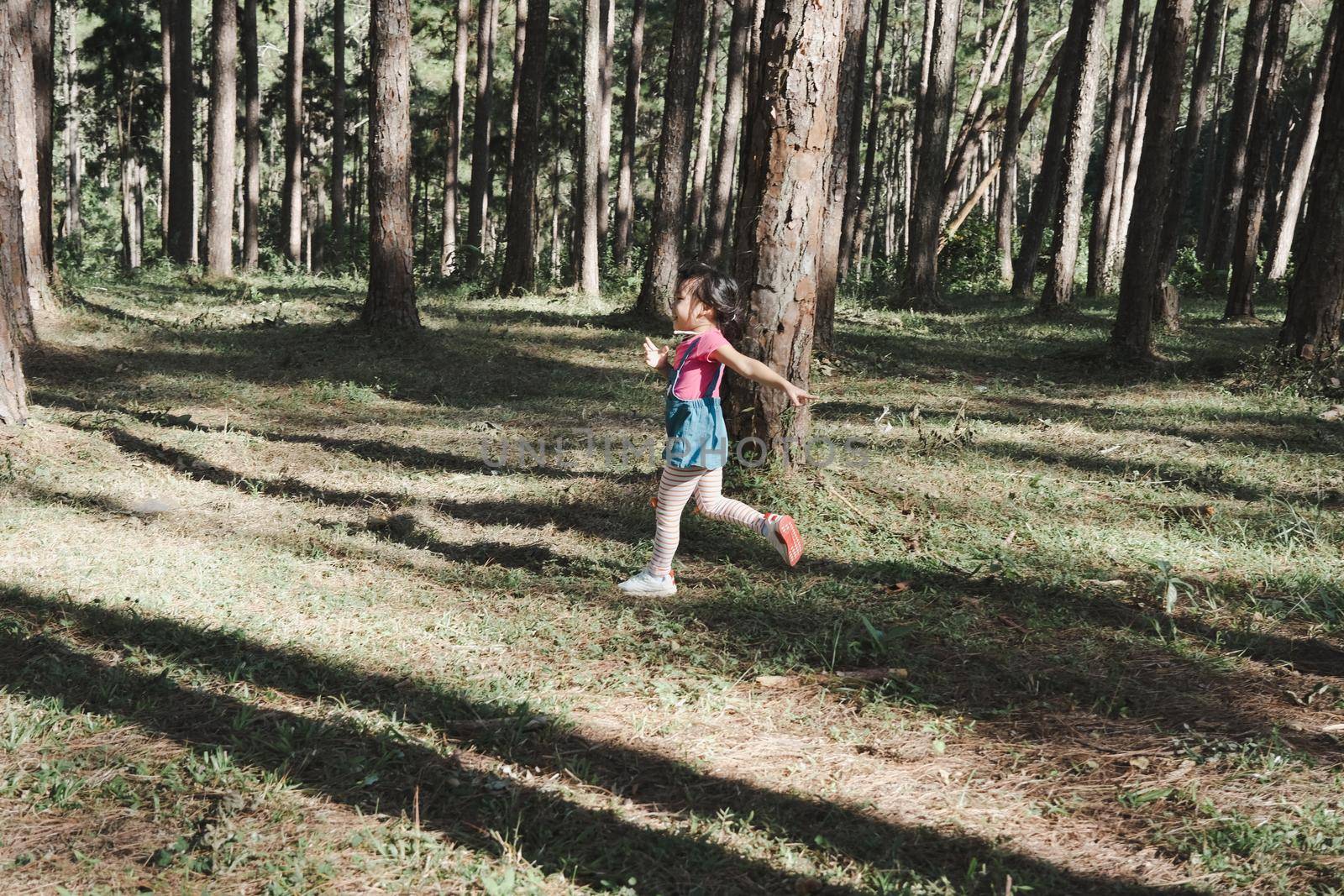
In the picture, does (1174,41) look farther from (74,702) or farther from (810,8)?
(74,702)

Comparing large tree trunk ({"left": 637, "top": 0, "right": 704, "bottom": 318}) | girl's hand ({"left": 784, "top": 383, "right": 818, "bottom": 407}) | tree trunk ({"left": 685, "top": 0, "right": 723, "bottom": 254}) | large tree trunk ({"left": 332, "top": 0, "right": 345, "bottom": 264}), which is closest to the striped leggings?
girl's hand ({"left": 784, "top": 383, "right": 818, "bottom": 407})

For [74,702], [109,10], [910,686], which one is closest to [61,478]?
[74,702]

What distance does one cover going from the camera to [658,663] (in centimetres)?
441

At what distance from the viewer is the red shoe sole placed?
510cm

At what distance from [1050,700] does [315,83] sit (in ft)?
128

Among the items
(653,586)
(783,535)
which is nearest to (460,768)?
(653,586)

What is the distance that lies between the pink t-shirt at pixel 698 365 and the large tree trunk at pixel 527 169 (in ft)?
37.5

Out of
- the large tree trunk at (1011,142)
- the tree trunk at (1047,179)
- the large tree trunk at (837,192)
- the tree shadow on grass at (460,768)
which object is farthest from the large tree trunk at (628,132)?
the tree shadow on grass at (460,768)

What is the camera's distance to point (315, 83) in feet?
121

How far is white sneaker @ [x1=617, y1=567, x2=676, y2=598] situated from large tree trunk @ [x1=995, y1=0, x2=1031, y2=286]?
19059 millimetres

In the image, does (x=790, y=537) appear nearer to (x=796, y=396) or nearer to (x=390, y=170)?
(x=796, y=396)

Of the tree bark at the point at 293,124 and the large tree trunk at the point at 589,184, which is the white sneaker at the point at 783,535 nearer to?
the large tree trunk at the point at 589,184

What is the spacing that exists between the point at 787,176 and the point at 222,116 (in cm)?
1407

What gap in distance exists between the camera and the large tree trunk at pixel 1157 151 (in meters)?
10.1
